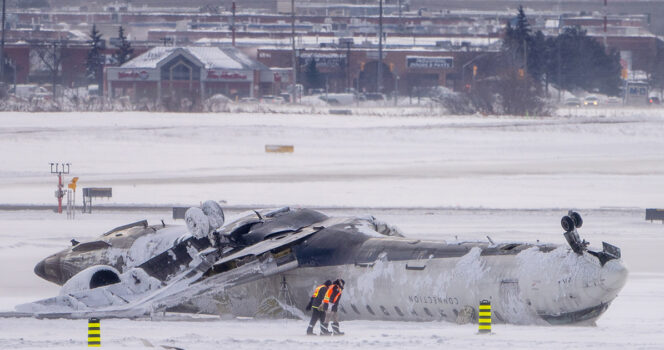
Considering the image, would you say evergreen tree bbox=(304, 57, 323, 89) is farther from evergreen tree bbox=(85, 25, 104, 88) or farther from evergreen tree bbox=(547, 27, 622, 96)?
evergreen tree bbox=(547, 27, 622, 96)

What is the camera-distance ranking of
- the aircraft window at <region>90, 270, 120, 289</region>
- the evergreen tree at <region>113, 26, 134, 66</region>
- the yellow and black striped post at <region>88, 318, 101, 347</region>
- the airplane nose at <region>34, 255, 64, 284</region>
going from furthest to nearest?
the evergreen tree at <region>113, 26, 134, 66</region> < the airplane nose at <region>34, 255, 64, 284</region> < the aircraft window at <region>90, 270, 120, 289</region> < the yellow and black striped post at <region>88, 318, 101, 347</region>

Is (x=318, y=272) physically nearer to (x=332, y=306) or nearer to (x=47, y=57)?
(x=332, y=306)

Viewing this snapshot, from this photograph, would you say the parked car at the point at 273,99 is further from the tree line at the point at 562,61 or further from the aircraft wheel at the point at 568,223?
the aircraft wheel at the point at 568,223

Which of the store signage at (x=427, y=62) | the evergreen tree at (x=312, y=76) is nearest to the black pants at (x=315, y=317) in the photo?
the evergreen tree at (x=312, y=76)

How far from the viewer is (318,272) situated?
74.2 ft

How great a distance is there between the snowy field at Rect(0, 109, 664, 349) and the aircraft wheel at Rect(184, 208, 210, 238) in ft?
6.46

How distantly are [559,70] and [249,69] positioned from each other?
41691mm

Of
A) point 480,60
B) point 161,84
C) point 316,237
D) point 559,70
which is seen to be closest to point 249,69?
point 161,84

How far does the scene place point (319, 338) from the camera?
20531 mm

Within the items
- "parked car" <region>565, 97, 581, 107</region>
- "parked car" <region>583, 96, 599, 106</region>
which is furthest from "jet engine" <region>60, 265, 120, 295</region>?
"parked car" <region>583, 96, 599, 106</region>

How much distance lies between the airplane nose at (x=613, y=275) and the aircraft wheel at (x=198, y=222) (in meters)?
8.79

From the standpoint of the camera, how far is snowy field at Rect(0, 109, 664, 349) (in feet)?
69.1

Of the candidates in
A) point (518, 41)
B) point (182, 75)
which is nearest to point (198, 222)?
point (182, 75)

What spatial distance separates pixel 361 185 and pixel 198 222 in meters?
30.6
